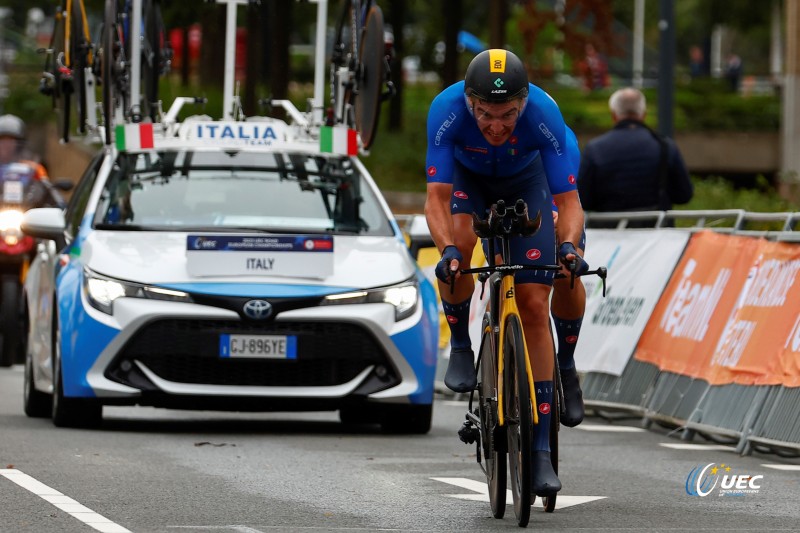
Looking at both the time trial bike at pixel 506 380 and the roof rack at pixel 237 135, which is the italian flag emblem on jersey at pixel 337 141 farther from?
the time trial bike at pixel 506 380

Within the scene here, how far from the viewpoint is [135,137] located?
1327cm

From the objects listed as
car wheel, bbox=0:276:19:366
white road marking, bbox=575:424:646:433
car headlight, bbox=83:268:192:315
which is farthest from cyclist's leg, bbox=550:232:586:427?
car wheel, bbox=0:276:19:366

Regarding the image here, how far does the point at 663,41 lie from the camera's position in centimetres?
2069

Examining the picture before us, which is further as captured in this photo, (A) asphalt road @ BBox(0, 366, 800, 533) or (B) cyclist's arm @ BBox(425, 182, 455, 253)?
(B) cyclist's arm @ BBox(425, 182, 455, 253)

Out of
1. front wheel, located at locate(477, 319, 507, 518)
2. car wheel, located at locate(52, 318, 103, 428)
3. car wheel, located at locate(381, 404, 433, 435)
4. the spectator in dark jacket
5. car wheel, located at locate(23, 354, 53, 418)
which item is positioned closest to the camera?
front wheel, located at locate(477, 319, 507, 518)

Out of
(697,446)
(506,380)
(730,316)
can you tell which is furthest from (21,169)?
(506,380)

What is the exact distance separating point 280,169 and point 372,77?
1.21 m

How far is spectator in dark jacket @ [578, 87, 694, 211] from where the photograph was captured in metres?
15.2

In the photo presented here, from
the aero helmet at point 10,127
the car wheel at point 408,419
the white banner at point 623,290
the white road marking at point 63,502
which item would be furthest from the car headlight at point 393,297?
the aero helmet at point 10,127

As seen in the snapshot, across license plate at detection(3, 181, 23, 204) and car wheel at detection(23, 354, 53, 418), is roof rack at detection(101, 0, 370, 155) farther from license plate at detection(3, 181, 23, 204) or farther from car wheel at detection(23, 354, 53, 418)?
license plate at detection(3, 181, 23, 204)

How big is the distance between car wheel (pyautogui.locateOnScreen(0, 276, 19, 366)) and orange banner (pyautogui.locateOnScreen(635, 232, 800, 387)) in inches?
276

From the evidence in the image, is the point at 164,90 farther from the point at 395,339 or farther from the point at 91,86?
the point at 395,339

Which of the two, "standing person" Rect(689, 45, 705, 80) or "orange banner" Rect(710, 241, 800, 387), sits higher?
"standing person" Rect(689, 45, 705, 80)

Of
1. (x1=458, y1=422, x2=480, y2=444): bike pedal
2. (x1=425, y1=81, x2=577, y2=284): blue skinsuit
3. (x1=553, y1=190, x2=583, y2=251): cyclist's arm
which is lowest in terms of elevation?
(x1=458, y1=422, x2=480, y2=444): bike pedal
